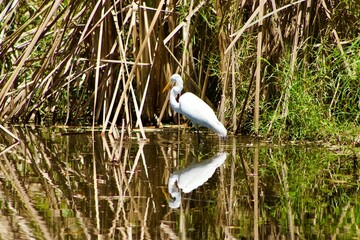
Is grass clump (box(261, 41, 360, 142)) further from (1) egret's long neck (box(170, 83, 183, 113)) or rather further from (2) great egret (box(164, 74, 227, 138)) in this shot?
(1) egret's long neck (box(170, 83, 183, 113))

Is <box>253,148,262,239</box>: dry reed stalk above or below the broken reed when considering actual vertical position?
below

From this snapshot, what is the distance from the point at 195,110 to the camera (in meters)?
7.71

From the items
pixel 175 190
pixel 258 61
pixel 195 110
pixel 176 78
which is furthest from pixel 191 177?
pixel 176 78

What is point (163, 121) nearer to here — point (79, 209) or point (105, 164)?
point (105, 164)

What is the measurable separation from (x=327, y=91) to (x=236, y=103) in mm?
893

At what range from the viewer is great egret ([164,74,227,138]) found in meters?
7.43

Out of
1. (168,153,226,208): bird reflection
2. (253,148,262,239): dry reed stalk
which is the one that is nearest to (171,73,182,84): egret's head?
(253,148,262,239): dry reed stalk

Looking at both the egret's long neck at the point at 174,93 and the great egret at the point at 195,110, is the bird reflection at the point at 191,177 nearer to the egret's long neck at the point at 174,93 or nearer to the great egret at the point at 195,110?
the great egret at the point at 195,110

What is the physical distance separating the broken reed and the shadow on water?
0.48 m

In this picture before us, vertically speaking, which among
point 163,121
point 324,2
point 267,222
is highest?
point 324,2

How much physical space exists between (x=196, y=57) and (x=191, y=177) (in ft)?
11.0

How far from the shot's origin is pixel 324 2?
7590 millimetres

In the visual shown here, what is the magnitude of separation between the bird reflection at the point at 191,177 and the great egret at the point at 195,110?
73cm

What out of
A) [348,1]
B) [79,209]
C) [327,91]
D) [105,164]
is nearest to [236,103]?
[327,91]
